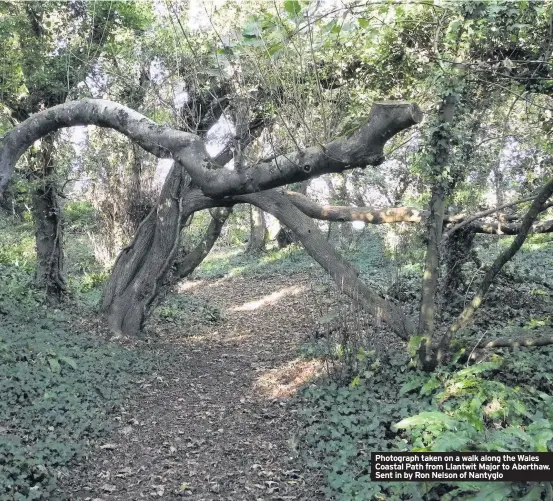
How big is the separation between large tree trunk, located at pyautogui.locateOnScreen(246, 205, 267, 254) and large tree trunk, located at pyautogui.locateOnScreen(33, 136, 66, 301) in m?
10.9

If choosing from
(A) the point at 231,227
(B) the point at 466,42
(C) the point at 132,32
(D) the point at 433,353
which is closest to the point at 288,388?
(D) the point at 433,353

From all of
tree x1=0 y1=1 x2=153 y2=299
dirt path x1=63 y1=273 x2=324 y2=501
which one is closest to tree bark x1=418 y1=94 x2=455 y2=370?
dirt path x1=63 y1=273 x2=324 y2=501

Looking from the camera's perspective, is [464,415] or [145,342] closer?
[464,415]

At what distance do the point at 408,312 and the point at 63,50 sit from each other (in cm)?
803

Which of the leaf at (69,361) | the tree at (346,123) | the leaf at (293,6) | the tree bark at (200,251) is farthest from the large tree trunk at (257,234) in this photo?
the leaf at (293,6)

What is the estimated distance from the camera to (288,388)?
6488mm

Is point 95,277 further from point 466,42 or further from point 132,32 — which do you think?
point 466,42

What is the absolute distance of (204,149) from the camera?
222 inches

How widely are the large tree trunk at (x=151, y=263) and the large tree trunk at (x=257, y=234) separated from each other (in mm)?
11413

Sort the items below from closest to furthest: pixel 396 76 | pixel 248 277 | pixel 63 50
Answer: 1. pixel 396 76
2. pixel 63 50
3. pixel 248 277

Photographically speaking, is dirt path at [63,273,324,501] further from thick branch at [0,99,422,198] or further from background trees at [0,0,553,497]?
thick branch at [0,99,422,198]

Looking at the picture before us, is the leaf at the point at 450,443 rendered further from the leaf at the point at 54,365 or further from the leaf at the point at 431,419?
the leaf at the point at 54,365

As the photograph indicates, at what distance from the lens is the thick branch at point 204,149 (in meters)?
4.26

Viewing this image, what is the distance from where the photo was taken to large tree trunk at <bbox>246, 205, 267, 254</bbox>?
20.4 metres
